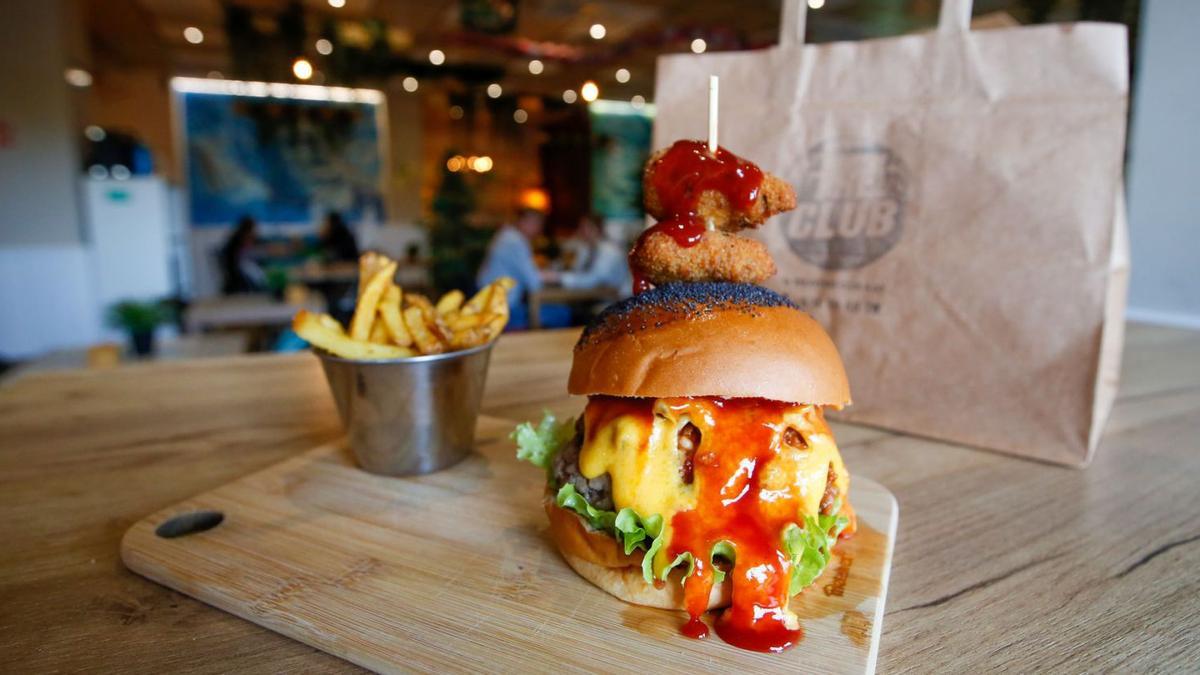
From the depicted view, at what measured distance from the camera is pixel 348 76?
31.7ft

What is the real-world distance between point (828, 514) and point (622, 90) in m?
13.4

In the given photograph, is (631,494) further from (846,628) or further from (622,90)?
(622,90)

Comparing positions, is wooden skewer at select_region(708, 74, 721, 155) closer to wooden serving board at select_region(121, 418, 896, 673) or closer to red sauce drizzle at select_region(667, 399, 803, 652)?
red sauce drizzle at select_region(667, 399, 803, 652)

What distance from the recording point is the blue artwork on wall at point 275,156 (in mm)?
11891

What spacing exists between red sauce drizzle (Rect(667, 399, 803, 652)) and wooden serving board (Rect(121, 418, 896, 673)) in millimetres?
40

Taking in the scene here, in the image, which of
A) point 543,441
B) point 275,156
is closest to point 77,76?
point 275,156

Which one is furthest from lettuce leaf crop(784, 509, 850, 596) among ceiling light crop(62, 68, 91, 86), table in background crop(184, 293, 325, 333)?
ceiling light crop(62, 68, 91, 86)

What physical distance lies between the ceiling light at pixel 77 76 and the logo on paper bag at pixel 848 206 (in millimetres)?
9038

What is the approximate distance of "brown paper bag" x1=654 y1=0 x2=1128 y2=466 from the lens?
1.22 metres

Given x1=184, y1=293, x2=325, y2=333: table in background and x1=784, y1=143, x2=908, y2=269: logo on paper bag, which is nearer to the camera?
x1=784, y1=143, x2=908, y2=269: logo on paper bag

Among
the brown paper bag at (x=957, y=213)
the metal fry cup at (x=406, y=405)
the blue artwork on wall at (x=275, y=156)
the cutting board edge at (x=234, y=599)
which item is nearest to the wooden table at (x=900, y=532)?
the cutting board edge at (x=234, y=599)

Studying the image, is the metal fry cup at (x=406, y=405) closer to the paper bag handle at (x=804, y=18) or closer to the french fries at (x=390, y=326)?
the french fries at (x=390, y=326)

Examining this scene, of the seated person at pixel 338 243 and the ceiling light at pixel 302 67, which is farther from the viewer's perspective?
the seated person at pixel 338 243

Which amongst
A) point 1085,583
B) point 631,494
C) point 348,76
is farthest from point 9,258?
point 1085,583
